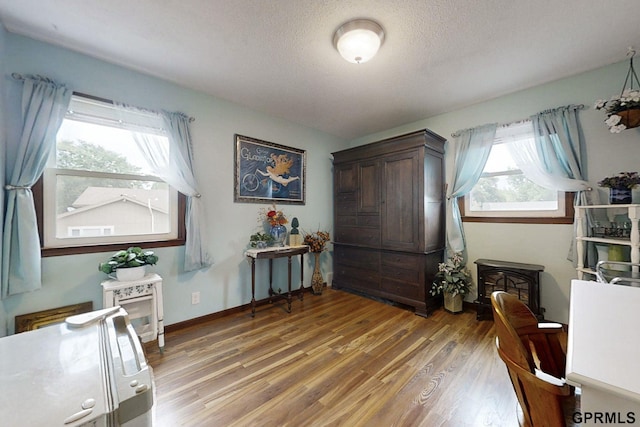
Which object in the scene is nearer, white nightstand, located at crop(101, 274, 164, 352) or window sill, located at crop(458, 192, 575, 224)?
white nightstand, located at crop(101, 274, 164, 352)

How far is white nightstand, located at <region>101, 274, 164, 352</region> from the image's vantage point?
202cm

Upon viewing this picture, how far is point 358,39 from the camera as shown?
1.79 metres

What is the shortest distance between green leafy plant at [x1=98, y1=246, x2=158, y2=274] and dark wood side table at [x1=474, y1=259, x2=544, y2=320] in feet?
11.2

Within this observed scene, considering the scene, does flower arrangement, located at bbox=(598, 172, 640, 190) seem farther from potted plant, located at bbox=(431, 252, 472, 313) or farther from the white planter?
the white planter

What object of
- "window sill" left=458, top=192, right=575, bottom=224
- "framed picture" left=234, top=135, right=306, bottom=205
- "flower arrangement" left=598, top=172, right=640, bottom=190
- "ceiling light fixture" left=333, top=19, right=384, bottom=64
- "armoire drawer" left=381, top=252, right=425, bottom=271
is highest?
"ceiling light fixture" left=333, top=19, right=384, bottom=64

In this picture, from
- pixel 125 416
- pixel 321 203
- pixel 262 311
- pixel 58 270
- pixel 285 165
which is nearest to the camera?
pixel 125 416

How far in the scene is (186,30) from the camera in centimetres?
182

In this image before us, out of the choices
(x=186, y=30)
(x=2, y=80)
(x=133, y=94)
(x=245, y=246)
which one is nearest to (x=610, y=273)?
(x=245, y=246)

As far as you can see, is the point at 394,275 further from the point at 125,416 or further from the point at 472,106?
the point at 125,416

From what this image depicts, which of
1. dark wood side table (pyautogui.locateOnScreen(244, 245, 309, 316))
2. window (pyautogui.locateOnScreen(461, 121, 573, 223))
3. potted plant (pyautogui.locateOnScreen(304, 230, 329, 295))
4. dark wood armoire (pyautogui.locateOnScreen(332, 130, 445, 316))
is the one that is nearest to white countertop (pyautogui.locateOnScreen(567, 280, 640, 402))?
window (pyautogui.locateOnScreen(461, 121, 573, 223))

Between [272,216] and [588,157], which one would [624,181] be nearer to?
[588,157]

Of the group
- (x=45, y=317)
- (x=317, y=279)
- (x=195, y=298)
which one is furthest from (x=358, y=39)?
(x=45, y=317)

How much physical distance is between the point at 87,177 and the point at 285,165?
82.7 inches

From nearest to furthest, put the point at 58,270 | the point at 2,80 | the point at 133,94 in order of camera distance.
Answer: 1. the point at 2,80
2. the point at 58,270
3. the point at 133,94
